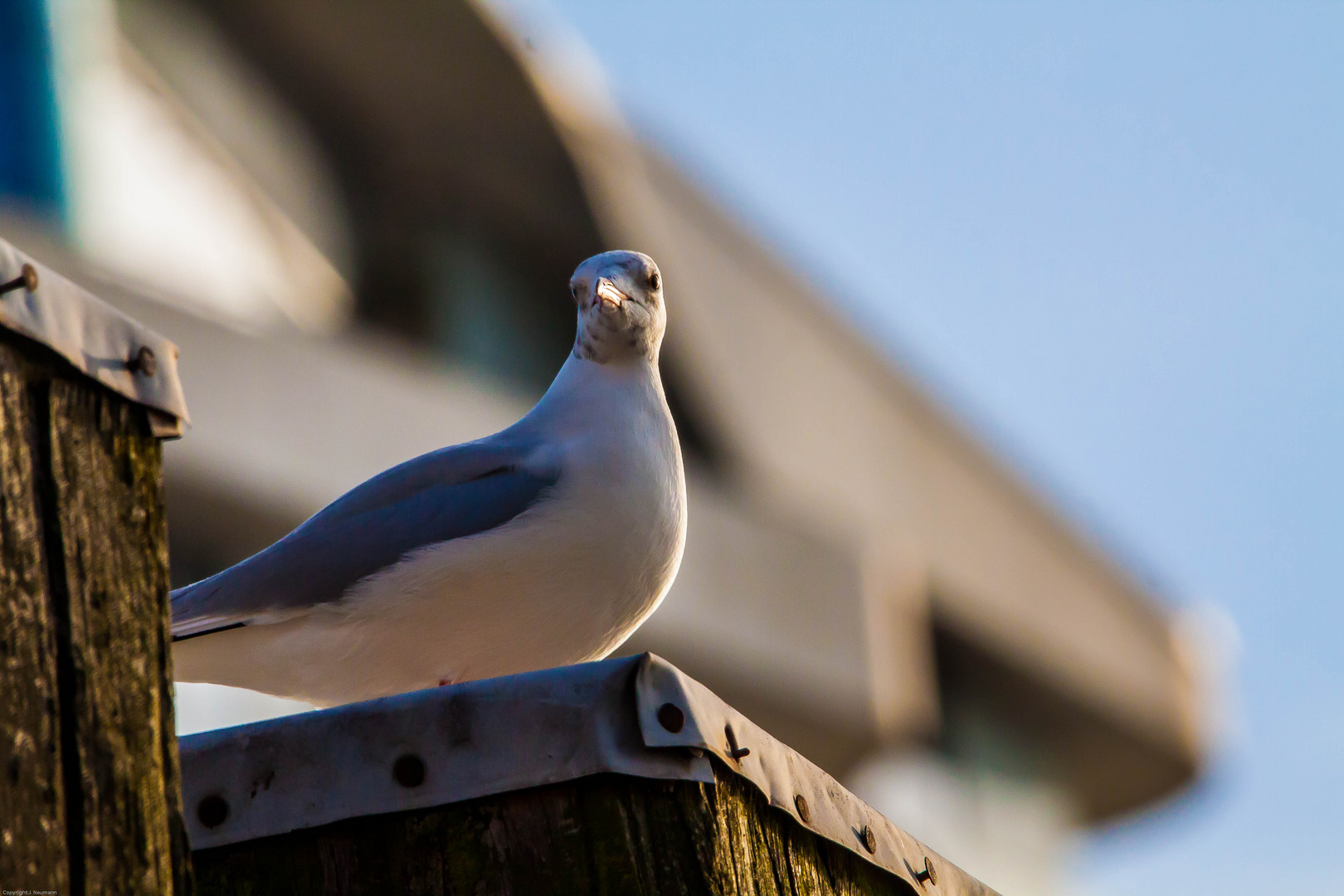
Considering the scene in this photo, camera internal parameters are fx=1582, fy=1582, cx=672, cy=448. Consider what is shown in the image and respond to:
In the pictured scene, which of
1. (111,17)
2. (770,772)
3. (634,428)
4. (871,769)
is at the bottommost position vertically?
(770,772)

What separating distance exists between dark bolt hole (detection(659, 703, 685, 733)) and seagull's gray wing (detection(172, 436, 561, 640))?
1.44 metres

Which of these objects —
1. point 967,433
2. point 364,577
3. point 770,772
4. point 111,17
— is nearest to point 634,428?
point 364,577

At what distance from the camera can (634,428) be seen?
11.0 ft

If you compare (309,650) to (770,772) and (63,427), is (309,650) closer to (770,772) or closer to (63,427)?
(770,772)

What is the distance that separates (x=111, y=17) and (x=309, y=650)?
9.34 metres

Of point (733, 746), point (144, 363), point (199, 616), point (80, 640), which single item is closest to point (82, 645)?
point (80, 640)

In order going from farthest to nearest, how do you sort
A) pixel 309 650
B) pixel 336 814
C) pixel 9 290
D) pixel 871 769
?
pixel 871 769 < pixel 309 650 < pixel 336 814 < pixel 9 290

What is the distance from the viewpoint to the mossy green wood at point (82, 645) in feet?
4.57

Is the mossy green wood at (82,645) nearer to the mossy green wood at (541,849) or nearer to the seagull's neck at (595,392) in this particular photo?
the mossy green wood at (541,849)

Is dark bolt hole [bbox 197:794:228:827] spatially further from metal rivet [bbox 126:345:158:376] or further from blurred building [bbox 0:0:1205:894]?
blurred building [bbox 0:0:1205:894]

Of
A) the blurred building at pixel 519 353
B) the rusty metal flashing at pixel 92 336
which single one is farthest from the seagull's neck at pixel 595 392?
the blurred building at pixel 519 353

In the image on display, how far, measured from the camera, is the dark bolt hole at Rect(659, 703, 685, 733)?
1830 millimetres

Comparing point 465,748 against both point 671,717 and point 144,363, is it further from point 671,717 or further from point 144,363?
point 144,363

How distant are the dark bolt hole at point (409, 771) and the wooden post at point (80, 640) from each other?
1.12 feet
